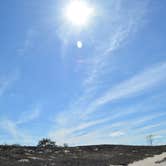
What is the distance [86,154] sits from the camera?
36.3 metres

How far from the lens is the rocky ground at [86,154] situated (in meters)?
28.7

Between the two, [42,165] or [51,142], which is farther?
[51,142]

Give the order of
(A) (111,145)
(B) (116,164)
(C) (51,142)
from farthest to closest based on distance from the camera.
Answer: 1. (C) (51,142)
2. (A) (111,145)
3. (B) (116,164)

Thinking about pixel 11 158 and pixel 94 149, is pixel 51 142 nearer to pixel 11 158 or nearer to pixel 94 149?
pixel 94 149

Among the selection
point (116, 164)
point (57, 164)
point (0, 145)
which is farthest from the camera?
point (0, 145)

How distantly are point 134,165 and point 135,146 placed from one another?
21874 millimetres

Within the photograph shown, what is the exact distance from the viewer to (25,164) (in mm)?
23812

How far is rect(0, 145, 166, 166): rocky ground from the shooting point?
28.7m

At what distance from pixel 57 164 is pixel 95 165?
3255 millimetres

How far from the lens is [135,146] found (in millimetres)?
47469

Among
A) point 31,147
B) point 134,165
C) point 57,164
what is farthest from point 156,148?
point 57,164

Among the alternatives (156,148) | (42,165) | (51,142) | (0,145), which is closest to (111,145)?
(156,148)

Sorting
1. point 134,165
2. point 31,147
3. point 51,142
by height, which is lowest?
point 134,165

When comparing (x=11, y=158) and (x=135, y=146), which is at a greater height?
(x=135, y=146)
